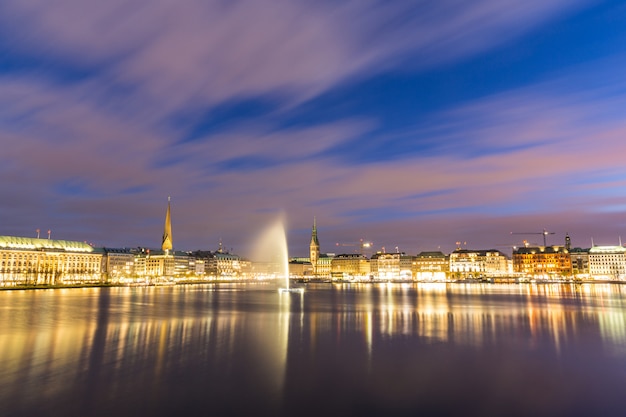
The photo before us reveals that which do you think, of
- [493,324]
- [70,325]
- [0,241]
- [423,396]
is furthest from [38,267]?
[423,396]

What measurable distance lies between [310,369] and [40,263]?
608 ft

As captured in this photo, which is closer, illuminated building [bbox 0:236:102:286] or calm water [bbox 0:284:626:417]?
calm water [bbox 0:284:626:417]

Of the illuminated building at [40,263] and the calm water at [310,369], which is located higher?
the illuminated building at [40,263]

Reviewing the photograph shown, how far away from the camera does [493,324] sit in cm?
4175

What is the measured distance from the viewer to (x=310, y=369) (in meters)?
23.1

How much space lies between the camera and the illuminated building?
535ft

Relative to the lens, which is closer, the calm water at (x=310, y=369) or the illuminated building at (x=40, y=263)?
the calm water at (x=310, y=369)

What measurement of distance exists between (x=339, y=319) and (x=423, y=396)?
94.0 feet

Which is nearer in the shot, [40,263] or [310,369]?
[310,369]

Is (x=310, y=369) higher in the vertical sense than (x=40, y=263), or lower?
lower

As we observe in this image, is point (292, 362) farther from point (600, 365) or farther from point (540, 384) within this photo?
point (600, 365)

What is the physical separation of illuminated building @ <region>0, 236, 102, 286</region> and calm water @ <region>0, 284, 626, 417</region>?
147 meters

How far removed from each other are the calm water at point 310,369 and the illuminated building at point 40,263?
14654 centimetres

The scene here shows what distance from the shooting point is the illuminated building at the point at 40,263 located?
535ft
